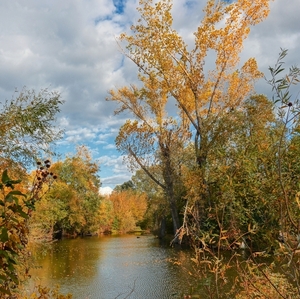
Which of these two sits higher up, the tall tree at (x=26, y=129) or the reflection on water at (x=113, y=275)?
the tall tree at (x=26, y=129)

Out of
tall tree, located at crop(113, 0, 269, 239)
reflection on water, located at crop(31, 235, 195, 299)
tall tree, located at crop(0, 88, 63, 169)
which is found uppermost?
tall tree, located at crop(113, 0, 269, 239)

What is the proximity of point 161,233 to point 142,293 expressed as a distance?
47.8 ft

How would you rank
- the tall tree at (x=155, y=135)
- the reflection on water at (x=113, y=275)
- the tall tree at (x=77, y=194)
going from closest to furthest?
the reflection on water at (x=113, y=275), the tall tree at (x=155, y=135), the tall tree at (x=77, y=194)

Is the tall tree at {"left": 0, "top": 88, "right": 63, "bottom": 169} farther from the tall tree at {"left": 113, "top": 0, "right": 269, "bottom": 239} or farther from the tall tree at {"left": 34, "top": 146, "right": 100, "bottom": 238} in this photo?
the tall tree at {"left": 34, "top": 146, "right": 100, "bottom": 238}

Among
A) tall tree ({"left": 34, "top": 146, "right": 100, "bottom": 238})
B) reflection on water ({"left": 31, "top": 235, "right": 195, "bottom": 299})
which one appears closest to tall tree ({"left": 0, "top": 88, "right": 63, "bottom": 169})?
reflection on water ({"left": 31, "top": 235, "right": 195, "bottom": 299})

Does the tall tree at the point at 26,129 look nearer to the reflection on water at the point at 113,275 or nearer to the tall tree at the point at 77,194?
the reflection on water at the point at 113,275

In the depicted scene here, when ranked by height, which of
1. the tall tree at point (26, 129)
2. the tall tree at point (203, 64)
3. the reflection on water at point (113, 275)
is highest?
the tall tree at point (203, 64)

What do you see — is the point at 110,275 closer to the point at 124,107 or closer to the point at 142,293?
the point at 142,293

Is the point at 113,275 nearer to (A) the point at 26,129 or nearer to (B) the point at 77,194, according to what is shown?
(A) the point at 26,129

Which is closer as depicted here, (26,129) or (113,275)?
(26,129)

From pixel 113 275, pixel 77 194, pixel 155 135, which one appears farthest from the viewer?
pixel 77 194

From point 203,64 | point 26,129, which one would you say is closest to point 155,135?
point 203,64

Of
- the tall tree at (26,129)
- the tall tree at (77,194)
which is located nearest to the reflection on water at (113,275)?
the tall tree at (26,129)

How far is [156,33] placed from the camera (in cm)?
1328
